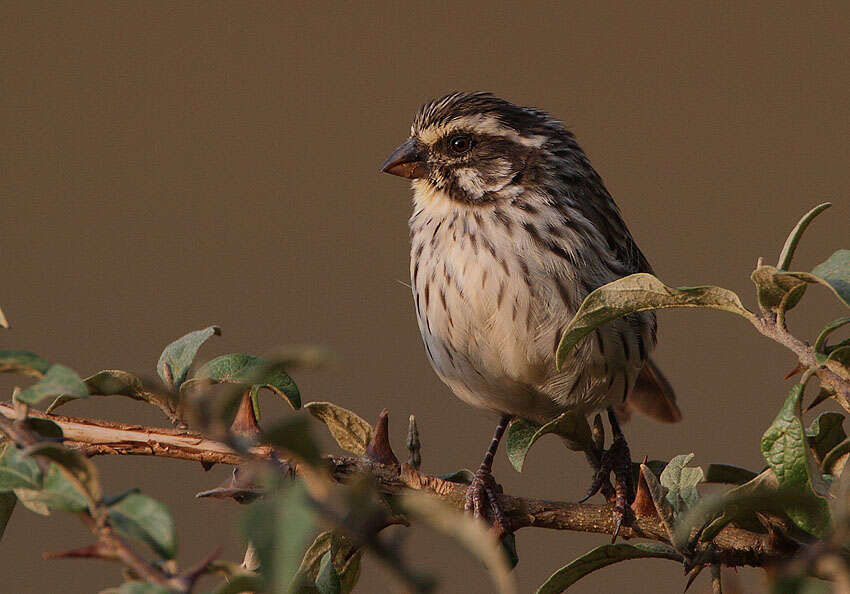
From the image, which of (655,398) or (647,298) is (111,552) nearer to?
(647,298)

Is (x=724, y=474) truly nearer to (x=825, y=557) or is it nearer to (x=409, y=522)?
(x=409, y=522)

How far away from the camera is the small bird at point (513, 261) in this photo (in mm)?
2395

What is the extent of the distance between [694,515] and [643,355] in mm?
1758

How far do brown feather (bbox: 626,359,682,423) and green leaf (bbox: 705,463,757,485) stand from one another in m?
1.60

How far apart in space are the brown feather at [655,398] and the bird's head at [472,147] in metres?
0.72

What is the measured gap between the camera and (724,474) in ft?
4.30

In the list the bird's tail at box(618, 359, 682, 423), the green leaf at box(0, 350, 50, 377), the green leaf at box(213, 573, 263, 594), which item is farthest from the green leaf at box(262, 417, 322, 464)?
the bird's tail at box(618, 359, 682, 423)

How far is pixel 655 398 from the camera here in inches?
115

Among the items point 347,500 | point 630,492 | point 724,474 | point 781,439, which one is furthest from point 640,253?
point 347,500

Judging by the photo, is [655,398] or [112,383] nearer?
[112,383]

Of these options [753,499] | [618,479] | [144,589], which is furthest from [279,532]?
[618,479]

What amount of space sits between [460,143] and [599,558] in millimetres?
1783

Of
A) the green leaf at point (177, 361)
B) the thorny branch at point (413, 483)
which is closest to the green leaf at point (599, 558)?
the thorny branch at point (413, 483)

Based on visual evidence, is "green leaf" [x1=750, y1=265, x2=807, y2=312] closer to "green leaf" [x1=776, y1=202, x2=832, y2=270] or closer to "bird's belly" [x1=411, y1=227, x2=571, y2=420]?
"green leaf" [x1=776, y1=202, x2=832, y2=270]
